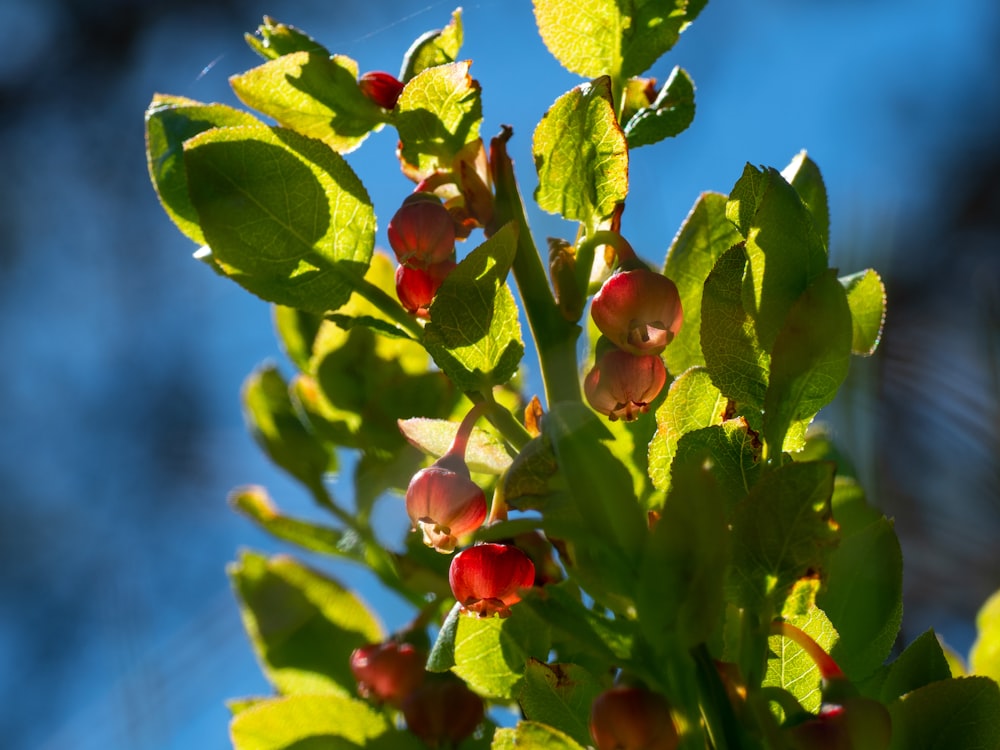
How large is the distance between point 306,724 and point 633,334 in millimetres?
226

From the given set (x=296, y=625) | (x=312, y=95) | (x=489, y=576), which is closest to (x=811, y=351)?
(x=489, y=576)

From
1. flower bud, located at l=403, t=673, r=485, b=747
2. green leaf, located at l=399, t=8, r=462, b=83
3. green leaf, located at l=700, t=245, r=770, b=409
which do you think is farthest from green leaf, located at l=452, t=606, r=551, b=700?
green leaf, located at l=399, t=8, r=462, b=83

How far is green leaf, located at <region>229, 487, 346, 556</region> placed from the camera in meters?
0.63

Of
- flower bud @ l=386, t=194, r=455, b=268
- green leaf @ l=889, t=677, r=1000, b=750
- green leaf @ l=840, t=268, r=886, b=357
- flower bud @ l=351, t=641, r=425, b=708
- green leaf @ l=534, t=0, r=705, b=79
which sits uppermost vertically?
green leaf @ l=534, t=0, r=705, b=79

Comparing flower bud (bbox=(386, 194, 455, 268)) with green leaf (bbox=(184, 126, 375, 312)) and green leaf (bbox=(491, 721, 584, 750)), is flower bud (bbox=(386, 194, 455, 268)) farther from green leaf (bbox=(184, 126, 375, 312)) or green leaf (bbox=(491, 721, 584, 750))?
green leaf (bbox=(491, 721, 584, 750))

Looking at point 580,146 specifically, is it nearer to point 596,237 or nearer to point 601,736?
point 596,237

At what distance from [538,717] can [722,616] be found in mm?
75

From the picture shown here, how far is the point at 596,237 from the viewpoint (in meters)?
0.43

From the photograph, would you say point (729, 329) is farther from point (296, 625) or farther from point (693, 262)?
point (296, 625)

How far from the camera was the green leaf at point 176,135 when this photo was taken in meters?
0.47

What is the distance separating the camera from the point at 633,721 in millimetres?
327

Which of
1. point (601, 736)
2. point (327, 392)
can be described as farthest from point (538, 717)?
point (327, 392)

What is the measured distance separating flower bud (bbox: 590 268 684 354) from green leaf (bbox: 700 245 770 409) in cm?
2

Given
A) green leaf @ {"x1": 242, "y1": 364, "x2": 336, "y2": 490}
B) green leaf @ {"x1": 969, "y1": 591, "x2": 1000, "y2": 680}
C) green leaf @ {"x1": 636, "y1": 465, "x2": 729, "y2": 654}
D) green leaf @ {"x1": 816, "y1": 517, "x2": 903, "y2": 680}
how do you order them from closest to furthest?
green leaf @ {"x1": 636, "y1": 465, "x2": 729, "y2": 654} → green leaf @ {"x1": 816, "y1": 517, "x2": 903, "y2": 680} → green leaf @ {"x1": 969, "y1": 591, "x2": 1000, "y2": 680} → green leaf @ {"x1": 242, "y1": 364, "x2": 336, "y2": 490}
